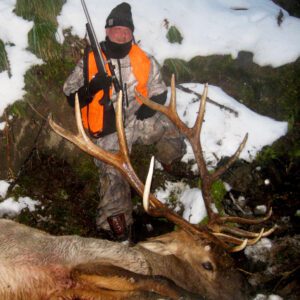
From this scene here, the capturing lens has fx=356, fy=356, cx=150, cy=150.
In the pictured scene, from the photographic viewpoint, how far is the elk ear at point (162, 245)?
3834 millimetres

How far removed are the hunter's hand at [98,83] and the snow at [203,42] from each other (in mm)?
1488

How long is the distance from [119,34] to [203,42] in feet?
8.03

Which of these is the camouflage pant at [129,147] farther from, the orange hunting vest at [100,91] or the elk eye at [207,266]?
the elk eye at [207,266]

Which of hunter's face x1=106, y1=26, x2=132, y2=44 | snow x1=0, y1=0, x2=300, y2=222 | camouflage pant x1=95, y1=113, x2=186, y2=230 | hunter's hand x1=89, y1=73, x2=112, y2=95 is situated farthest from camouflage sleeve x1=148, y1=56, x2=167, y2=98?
snow x1=0, y1=0, x2=300, y2=222

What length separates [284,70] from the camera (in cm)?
647

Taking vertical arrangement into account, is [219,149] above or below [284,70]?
below

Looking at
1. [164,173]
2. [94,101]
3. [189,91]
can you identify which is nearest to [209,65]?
[189,91]

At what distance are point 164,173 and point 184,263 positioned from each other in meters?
2.35

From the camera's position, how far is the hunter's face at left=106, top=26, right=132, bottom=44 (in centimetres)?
481

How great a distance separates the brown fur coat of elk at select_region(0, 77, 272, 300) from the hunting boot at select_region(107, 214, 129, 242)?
120cm

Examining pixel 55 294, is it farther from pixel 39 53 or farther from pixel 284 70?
pixel 284 70

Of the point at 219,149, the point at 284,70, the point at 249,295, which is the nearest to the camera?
the point at 249,295

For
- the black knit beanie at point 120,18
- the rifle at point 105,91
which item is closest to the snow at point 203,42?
the rifle at point 105,91

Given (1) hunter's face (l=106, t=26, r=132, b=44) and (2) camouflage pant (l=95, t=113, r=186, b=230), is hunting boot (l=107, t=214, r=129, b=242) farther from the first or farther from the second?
(1) hunter's face (l=106, t=26, r=132, b=44)
